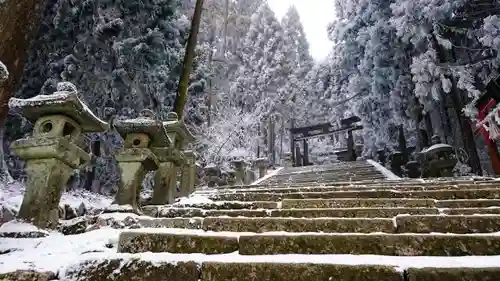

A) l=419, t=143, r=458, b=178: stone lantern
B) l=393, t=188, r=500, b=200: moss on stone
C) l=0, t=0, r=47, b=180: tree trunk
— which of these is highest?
l=0, t=0, r=47, b=180: tree trunk

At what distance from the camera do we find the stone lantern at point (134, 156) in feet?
12.8

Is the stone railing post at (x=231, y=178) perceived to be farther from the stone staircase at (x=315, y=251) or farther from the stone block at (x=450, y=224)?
the stone block at (x=450, y=224)

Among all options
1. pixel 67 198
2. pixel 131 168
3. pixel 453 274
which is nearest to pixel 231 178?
pixel 67 198

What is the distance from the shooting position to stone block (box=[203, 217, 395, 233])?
290cm

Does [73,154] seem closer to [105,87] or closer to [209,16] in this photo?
[105,87]

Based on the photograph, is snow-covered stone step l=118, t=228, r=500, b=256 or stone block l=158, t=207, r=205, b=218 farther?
stone block l=158, t=207, r=205, b=218

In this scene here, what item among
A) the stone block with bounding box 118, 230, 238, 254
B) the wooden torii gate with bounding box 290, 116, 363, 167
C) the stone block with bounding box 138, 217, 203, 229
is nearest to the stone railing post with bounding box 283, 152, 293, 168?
the wooden torii gate with bounding box 290, 116, 363, 167

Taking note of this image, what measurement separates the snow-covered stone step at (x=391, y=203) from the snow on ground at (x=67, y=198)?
5788 mm

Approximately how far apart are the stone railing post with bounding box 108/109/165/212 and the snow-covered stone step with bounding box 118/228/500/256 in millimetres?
1140

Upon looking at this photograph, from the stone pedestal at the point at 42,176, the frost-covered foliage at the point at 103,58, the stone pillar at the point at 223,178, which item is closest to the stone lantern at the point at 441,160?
the stone pillar at the point at 223,178

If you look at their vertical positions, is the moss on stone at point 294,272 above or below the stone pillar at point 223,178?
below

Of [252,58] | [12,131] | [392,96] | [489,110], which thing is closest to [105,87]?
[12,131]

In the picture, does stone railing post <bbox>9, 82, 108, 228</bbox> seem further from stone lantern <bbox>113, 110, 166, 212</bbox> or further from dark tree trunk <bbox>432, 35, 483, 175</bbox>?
dark tree trunk <bbox>432, 35, 483, 175</bbox>

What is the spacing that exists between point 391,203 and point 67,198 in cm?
827
